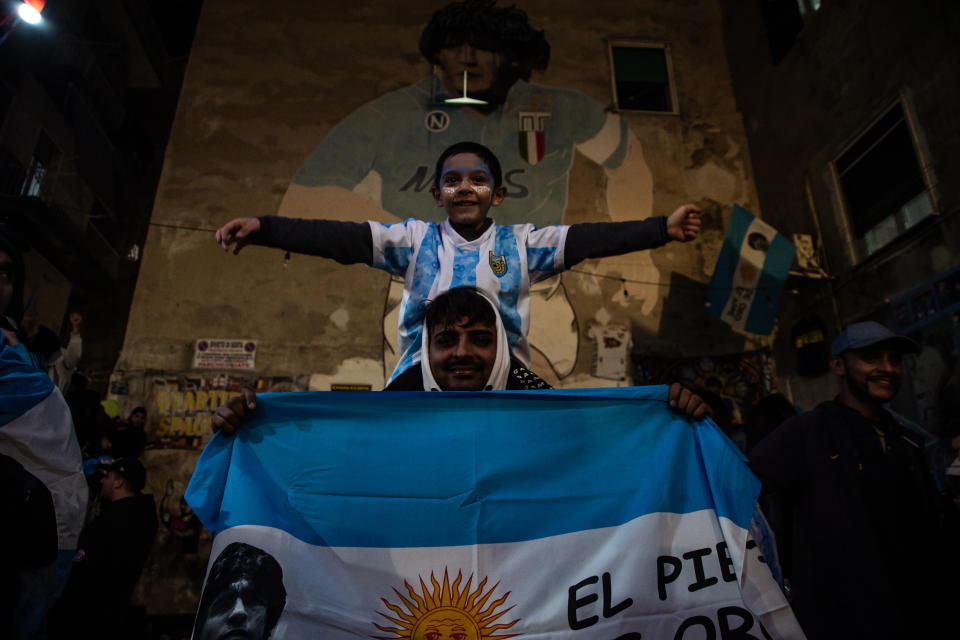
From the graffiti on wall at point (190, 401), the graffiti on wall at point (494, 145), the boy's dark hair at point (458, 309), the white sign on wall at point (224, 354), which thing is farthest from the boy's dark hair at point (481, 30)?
the boy's dark hair at point (458, 309)

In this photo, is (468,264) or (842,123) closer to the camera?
(468,264)

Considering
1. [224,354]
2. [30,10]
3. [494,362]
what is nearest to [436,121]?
[224,354]

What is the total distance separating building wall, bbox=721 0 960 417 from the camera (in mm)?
6027

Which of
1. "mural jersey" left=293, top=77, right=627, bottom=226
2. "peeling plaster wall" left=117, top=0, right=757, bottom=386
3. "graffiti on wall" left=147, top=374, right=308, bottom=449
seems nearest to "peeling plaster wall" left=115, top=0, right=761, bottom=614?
"peeling plaster wall" left=117, top=0, right=757, bottom=386

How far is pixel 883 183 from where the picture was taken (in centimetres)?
702

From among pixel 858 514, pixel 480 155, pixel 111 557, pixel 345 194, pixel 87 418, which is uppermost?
pixel 345 194

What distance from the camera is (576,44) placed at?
10.1 metres

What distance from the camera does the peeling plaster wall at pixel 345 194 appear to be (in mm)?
7934

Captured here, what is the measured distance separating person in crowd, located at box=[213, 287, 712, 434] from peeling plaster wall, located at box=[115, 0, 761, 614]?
215 inches

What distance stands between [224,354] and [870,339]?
7056 millimetres

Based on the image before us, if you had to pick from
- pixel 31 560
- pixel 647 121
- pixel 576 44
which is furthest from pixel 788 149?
pixel 31 560

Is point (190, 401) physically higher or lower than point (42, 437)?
higher

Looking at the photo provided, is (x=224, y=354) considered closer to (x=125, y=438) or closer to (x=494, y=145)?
(x=125, y=438)

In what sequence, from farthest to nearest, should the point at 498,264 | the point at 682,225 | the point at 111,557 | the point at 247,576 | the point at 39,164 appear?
1. the point at 39,164
2. the point at 111,557
3. the point at 498,264
4. the point at 682,225
5. the point at 247,576
